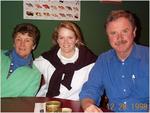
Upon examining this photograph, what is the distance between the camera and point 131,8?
3604mm

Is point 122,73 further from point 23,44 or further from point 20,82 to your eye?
point 23,44

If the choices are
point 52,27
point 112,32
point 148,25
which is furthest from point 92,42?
point 112,32

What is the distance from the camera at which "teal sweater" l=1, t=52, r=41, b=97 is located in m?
2.33

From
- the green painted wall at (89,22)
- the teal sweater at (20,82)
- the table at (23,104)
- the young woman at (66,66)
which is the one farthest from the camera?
the green painted wall at (89,22)

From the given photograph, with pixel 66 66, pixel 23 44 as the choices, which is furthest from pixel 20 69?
pixel 66 66

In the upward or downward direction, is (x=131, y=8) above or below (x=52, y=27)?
above

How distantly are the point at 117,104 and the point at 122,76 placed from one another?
0.22m

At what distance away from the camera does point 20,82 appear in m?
2.34

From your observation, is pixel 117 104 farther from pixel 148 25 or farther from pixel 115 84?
pixel 148 25

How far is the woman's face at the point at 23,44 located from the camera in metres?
2.57

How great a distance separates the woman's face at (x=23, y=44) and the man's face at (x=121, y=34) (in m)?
0.84

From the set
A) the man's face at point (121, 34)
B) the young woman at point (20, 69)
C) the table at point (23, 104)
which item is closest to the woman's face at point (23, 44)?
the young woman at point (20, 69)

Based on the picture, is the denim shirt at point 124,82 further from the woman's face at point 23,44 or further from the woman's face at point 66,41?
the woman's face at point 23,44

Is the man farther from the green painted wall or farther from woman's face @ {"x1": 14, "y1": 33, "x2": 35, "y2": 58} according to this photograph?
the green painted wall
